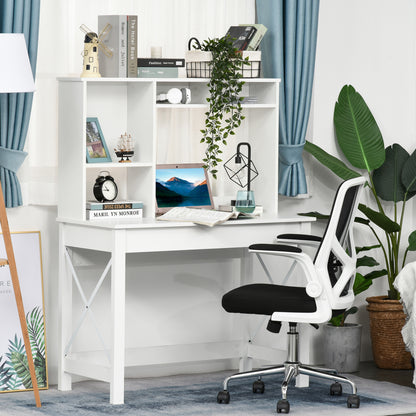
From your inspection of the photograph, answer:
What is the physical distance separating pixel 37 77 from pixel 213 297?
145 centimetres

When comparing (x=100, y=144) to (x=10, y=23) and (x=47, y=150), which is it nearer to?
(x=47, y=150)

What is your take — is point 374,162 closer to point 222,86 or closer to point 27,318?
point 222,86

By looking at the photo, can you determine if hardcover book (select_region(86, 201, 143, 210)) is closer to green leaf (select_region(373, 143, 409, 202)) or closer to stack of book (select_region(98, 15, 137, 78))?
stack of book (select_region(98, 15, 137, 78))

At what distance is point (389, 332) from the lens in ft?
16.6

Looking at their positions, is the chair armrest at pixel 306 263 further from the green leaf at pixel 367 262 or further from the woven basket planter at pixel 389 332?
the woven basket planter at pixel 389 332

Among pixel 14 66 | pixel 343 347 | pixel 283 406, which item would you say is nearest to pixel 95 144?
Result: pixel 14 66

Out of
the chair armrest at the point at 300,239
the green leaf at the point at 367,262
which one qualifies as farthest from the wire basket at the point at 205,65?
the green leaf at the point at 367,262

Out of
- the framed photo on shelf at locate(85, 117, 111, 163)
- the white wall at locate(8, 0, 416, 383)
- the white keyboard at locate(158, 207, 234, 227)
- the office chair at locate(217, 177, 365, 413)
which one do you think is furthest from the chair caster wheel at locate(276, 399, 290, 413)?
the framed photo on shelf at locate(85, 117, 111, 163)

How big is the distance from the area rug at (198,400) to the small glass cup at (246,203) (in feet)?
2.81

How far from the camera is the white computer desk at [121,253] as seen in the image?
4.10 m

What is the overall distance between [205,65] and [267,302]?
1213 mm

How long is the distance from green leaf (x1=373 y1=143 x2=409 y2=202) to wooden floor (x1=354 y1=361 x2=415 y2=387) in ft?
3.05

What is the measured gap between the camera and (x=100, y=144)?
446cm

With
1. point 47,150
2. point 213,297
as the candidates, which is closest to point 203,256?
point 213,297
